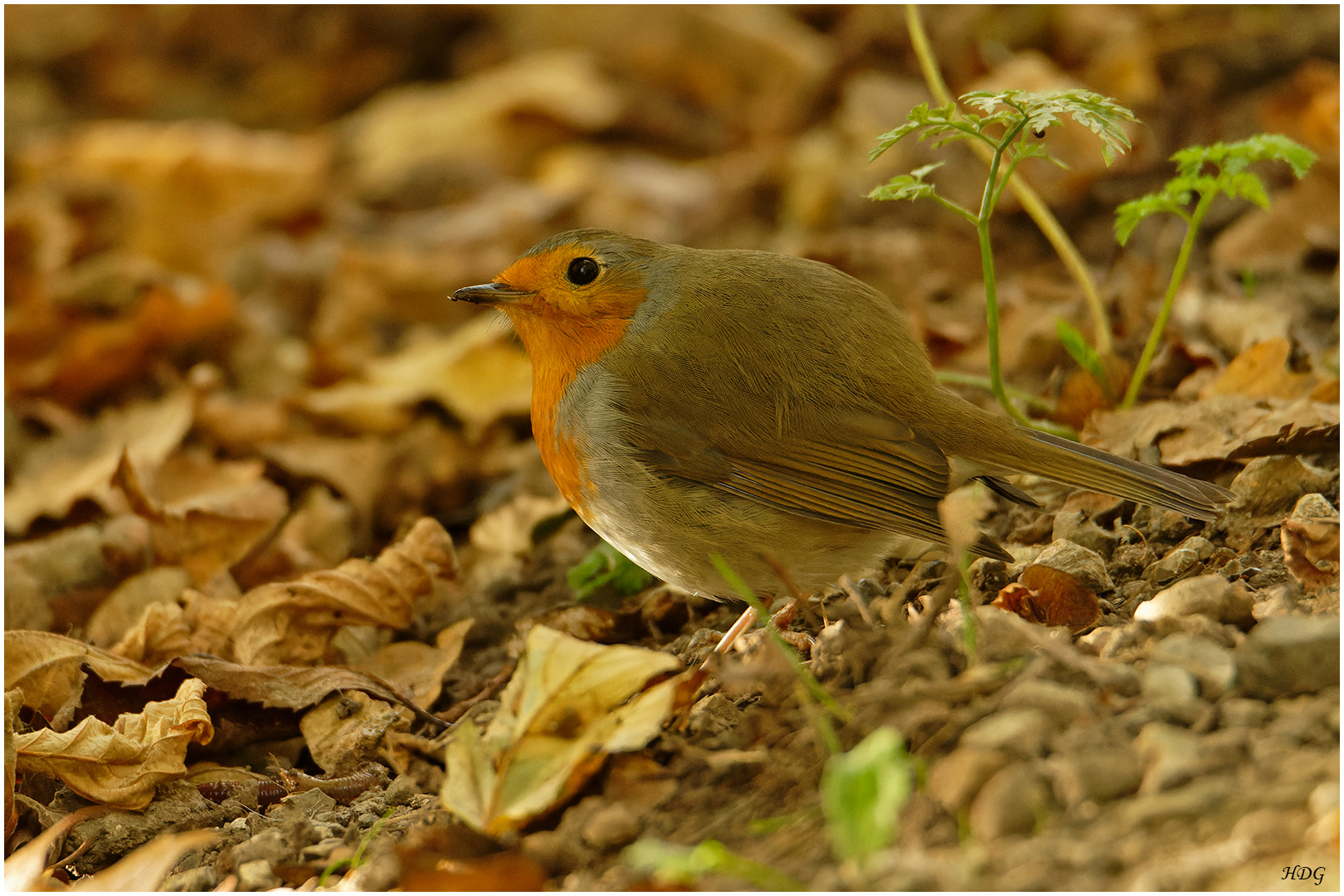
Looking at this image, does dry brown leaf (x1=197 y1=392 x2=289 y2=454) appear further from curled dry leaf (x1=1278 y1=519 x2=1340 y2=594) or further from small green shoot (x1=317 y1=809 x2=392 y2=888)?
curled dry leaf (x1=1278 y1=519 x2=1340 y2=594)

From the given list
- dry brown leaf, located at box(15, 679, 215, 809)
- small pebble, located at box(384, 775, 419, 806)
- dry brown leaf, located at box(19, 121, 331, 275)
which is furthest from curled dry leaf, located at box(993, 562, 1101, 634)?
dry brown leaf, located at box(19, 121, 331, 275)

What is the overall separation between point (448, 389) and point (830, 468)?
7.21ft

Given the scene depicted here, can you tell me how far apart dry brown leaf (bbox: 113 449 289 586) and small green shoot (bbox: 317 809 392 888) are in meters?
1.60

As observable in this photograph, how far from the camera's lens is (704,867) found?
1.57m

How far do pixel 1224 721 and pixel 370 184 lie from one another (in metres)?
6.19

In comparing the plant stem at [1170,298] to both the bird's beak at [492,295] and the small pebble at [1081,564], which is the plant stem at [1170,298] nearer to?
the small pebble at [1081,564]

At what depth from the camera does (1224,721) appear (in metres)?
1.74

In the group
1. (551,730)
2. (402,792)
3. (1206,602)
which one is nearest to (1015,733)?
(1206,602)

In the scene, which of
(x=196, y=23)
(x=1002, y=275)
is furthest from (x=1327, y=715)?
(x=196, y=23)

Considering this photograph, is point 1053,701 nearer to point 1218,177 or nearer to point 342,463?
point 1218,177

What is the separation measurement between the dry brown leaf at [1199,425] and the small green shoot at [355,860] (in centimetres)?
200

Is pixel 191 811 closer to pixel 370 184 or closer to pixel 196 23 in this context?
pixel 370 184

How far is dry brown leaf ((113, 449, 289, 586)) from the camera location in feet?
11.8

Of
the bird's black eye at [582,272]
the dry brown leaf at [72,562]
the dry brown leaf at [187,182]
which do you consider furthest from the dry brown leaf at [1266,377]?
the dry brown leaf at [187,182]
